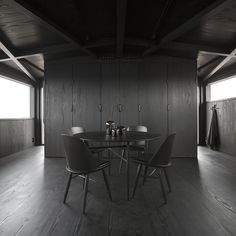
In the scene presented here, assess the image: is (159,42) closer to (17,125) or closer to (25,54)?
(25,54)

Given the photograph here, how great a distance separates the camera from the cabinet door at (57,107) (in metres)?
5.34

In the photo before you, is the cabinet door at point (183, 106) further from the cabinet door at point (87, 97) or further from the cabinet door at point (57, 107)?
the cabinet door at point (57, 107)

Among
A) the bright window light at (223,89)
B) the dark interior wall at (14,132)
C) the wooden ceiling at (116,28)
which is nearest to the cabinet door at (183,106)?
the wooden ceiling at (116,28)

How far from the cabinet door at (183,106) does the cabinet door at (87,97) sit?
1.88m

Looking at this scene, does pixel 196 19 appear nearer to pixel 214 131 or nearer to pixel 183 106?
pixel 183 106

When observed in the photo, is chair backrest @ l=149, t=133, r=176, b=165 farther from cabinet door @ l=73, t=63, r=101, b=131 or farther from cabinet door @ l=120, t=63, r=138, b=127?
cabinet door @ l=73, t=63, r=101, b=131

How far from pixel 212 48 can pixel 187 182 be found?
10.1ft

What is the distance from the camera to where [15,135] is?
6016 mm

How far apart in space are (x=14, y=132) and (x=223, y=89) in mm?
6449

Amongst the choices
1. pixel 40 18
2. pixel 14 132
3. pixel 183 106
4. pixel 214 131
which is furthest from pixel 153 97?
pixel 14 132

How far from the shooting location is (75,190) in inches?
117

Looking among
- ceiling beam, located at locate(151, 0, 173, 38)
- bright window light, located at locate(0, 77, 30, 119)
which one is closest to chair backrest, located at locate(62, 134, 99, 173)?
ceiling beam, located at locate(151, 0, 173, 38)

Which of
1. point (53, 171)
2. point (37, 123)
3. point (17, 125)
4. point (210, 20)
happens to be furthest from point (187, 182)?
point (37, 123)

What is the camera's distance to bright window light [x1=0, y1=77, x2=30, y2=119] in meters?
5.63
